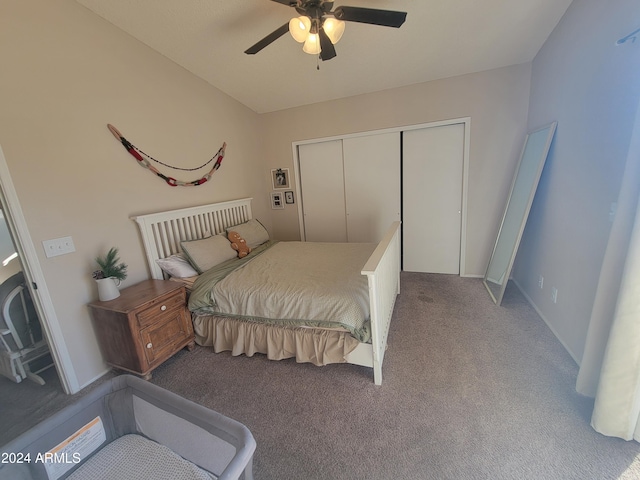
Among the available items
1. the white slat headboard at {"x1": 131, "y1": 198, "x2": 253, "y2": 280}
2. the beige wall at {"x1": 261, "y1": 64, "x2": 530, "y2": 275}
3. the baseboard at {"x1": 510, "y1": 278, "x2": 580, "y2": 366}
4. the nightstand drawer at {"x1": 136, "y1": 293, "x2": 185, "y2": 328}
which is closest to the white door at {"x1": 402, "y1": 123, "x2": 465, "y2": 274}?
the beige wall at {"x1": 261, "y1": 64, "x2": 530, "y2": 275}

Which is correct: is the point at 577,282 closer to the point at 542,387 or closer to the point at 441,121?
the point at 542,387

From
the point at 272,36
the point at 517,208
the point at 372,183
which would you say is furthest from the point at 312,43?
the point at 517,208

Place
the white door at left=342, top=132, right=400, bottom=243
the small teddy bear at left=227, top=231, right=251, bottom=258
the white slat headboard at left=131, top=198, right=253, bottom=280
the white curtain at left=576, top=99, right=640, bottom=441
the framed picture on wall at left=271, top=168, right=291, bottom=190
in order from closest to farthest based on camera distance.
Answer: the white curtain at left=576, top=99, right=640, bottom=441
the white slat headboard at left=131, top=198, right=253, bottom=280
the small teddy bear at left=227, top=231, right=251, bottom=258
the white door at left=342, top=132, right=400, bottom=243
the framed picture on wall at left=271, top=168, right=291, bottom=190

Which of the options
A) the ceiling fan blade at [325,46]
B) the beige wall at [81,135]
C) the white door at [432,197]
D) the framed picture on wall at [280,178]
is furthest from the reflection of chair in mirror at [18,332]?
the white door at [432,197]

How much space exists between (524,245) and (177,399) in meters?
3.53

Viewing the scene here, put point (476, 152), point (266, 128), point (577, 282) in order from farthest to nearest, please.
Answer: point (266, 128)
point (476, 152)
point (577, 282)

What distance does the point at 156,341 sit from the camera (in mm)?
2002

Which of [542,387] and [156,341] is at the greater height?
[156,341]

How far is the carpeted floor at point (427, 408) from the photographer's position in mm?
1283

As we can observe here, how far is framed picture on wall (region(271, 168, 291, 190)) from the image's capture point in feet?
13.6

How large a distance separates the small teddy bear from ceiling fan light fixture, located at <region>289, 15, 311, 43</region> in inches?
78.3

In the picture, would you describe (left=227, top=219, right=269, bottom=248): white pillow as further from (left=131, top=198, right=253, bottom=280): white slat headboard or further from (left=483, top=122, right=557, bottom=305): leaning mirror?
(left=483, top=122, right=557, bottom=305): leaning mirror

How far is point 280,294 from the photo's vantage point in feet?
6.68

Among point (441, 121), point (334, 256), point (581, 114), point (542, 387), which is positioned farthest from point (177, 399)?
point (441, 121)
